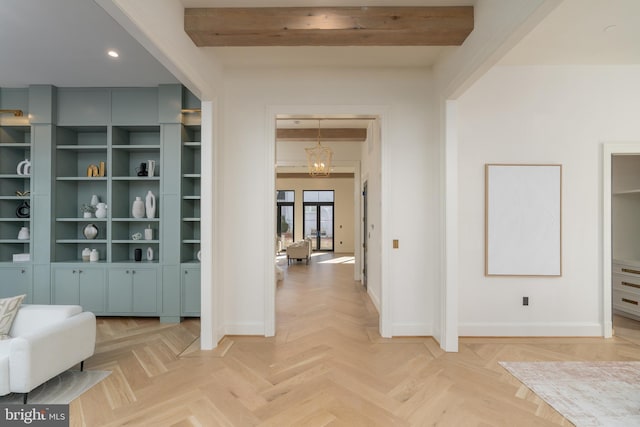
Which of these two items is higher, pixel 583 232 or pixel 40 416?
pixel 583 232

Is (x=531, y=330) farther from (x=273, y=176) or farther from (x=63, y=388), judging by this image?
(x=63, y=388)

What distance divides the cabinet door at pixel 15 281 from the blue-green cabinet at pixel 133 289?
111 centimetres

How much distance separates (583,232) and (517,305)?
1151 millimetres

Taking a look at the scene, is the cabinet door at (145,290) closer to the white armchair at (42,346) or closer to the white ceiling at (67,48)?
the white armchair at (42,346)

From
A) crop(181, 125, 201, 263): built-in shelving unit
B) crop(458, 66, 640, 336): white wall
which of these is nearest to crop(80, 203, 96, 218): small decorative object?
crop(181, 125, 201, 263): built-in shelving unit

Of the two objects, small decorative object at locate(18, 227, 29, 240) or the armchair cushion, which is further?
small decorative object at locate(18, 227, 29, 240)

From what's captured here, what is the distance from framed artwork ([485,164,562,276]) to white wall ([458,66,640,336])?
88 mm

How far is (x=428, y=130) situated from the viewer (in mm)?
3664

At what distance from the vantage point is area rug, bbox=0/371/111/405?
2362 millimetres

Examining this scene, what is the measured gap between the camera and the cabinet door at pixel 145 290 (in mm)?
4230

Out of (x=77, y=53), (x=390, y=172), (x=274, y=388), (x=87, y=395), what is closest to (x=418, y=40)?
(x=390, y=172)

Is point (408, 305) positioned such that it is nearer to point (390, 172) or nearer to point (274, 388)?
point (390, 172)

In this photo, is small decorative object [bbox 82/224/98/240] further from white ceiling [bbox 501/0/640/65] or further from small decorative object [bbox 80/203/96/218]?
white ceiling [bbox 501/0/640/65]

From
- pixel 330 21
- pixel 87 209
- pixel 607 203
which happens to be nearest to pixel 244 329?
pixel 87 209
